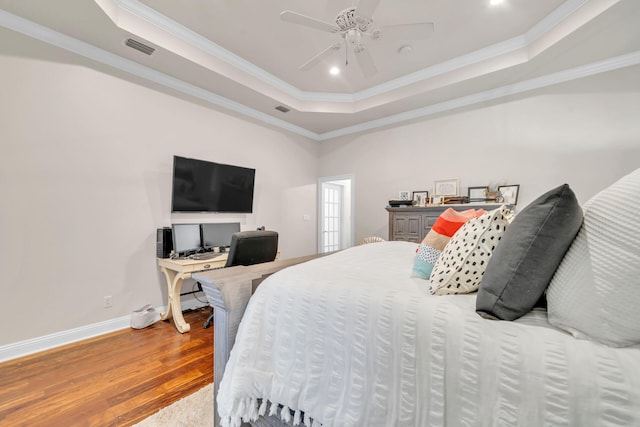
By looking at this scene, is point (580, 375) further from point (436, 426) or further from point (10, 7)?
point (10, 7)

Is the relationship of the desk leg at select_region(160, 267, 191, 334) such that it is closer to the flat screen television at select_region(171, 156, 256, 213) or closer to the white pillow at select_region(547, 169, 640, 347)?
the flat screen television at select_region(171, 156, 256, 213)

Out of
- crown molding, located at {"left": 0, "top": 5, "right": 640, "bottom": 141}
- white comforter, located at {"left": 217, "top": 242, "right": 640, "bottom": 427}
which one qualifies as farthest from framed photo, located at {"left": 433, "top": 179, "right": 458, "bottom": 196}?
white comforter, located at {"left": 217, "top": 242, "right": 640, "bottom": 427}

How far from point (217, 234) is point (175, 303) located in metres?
0.99

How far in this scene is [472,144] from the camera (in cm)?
351

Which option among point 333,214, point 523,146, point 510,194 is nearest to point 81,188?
point 333,214

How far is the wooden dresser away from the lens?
11.0ft

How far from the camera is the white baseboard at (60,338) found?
6.77 ft

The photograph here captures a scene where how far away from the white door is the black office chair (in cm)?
283

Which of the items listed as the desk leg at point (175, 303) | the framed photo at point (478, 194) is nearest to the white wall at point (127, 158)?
the framed photo at point (478, 194)

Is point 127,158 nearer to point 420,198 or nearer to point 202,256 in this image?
point 202,256

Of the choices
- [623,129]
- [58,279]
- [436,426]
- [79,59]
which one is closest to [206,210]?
[58,279]

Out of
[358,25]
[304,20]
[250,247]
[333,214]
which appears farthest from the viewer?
→ [333,214]

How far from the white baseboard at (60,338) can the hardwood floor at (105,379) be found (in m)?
0.07

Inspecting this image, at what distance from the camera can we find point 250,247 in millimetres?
2182
